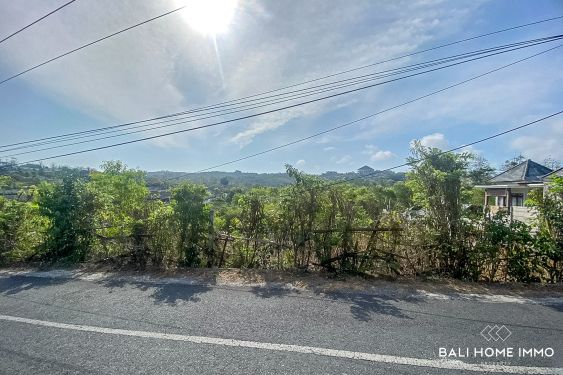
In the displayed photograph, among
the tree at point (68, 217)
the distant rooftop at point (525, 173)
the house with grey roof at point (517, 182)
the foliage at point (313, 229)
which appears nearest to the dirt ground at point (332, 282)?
the foliage at point (313, 229)

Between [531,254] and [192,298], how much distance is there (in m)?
6.62

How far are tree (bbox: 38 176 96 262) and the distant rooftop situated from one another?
26.2 meters

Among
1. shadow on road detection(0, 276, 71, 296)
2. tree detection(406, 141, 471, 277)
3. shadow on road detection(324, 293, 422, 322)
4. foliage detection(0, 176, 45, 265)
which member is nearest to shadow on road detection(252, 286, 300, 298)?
shadow on road detection(324, 293, 422, 322)

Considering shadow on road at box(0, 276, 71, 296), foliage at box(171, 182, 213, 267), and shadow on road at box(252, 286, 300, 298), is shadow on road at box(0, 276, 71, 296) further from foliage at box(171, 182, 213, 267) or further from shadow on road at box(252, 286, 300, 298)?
shadow on road at box(252, 286, 300, 298)

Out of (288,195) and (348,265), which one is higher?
(288,195)

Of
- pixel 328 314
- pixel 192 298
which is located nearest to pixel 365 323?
pixel 328 314

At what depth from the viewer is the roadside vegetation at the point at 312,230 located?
5355 millimetres

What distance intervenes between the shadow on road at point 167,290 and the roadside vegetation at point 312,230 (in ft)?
3.54

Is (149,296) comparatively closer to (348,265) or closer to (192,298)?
(192,298)

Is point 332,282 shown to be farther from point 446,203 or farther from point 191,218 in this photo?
point 191,218

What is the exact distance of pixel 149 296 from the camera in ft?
15.0

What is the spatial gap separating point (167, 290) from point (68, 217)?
4.04 meters

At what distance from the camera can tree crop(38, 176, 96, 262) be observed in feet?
22.0

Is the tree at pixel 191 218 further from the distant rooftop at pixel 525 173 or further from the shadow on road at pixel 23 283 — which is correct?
the distant rooftop at pixel 525 173
